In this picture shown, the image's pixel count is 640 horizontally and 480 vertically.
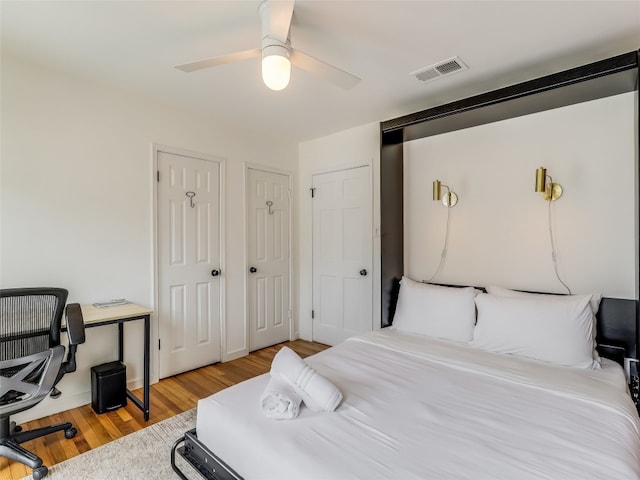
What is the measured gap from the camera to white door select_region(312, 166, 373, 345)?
3.57m

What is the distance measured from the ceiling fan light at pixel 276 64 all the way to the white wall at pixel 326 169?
1.99 metres

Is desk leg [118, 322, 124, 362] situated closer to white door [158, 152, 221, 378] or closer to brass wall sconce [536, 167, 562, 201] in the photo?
white door [158, 152, 221, 378]

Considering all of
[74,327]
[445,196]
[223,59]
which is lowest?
[74,327]

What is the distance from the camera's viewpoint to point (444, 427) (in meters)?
1.38

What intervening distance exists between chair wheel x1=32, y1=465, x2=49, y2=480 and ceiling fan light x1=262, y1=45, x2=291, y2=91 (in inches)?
91.4

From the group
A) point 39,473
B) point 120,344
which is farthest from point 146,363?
point 39,473

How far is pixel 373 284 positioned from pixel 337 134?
68.3 inches

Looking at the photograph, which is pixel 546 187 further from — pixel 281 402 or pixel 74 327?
pixel 74 327

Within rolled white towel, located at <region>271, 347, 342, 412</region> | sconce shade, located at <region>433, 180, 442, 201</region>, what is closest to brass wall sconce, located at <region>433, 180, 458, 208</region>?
sconce shade, located at <region>433, 180, 442, 201</region>

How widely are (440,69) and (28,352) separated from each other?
3.05 m

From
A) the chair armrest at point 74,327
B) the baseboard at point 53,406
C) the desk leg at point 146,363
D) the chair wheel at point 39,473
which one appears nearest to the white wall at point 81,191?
the baseboard at point 53,406

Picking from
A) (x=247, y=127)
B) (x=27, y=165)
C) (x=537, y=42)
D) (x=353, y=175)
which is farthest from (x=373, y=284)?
(x=27, y=165)

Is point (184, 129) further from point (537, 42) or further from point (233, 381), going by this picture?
point (537, 42)

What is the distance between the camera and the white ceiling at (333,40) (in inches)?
67.5
